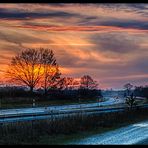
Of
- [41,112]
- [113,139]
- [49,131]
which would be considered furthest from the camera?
[41,112]

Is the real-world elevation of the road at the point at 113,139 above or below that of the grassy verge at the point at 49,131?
below

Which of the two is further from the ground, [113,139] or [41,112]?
[41,112]

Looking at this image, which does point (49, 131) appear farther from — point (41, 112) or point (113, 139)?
point (41, 112)

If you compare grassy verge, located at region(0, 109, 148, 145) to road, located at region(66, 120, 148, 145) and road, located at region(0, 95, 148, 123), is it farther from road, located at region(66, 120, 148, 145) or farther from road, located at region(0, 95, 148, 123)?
road, located at region(0, 95, 148, 123)

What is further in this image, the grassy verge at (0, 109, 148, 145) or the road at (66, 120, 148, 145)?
the grassy verge at (0, 109, 148, 145)

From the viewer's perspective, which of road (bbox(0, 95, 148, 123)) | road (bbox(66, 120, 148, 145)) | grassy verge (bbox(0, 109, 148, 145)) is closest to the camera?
road (bbox(66, 120, 148, 145))

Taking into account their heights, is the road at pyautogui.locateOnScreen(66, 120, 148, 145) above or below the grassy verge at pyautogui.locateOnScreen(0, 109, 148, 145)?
below

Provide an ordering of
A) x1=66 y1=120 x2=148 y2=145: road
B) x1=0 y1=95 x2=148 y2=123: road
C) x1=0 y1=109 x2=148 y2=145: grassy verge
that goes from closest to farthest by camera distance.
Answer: x1=66 y1=120 x2=148 y2=145: road
x1=0 y1=109 x2=148 y2=145: grassy verge
x1=0 y1=95 x2=148 y2=123: road

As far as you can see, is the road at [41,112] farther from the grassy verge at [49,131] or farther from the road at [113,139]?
the road at [113,139]

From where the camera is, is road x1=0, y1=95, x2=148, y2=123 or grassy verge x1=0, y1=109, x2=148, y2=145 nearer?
grassy verge x1=0, y1=109, x2=148, y2=145

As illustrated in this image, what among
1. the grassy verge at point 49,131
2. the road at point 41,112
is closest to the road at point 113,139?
the grassy verge at point 49,131


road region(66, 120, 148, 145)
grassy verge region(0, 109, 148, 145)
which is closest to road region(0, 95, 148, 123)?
grassy verge region(0, 109, 148, 145)

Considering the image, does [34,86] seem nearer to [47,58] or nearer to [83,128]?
[47,58]

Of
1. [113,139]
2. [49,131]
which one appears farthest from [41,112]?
[113,139]
